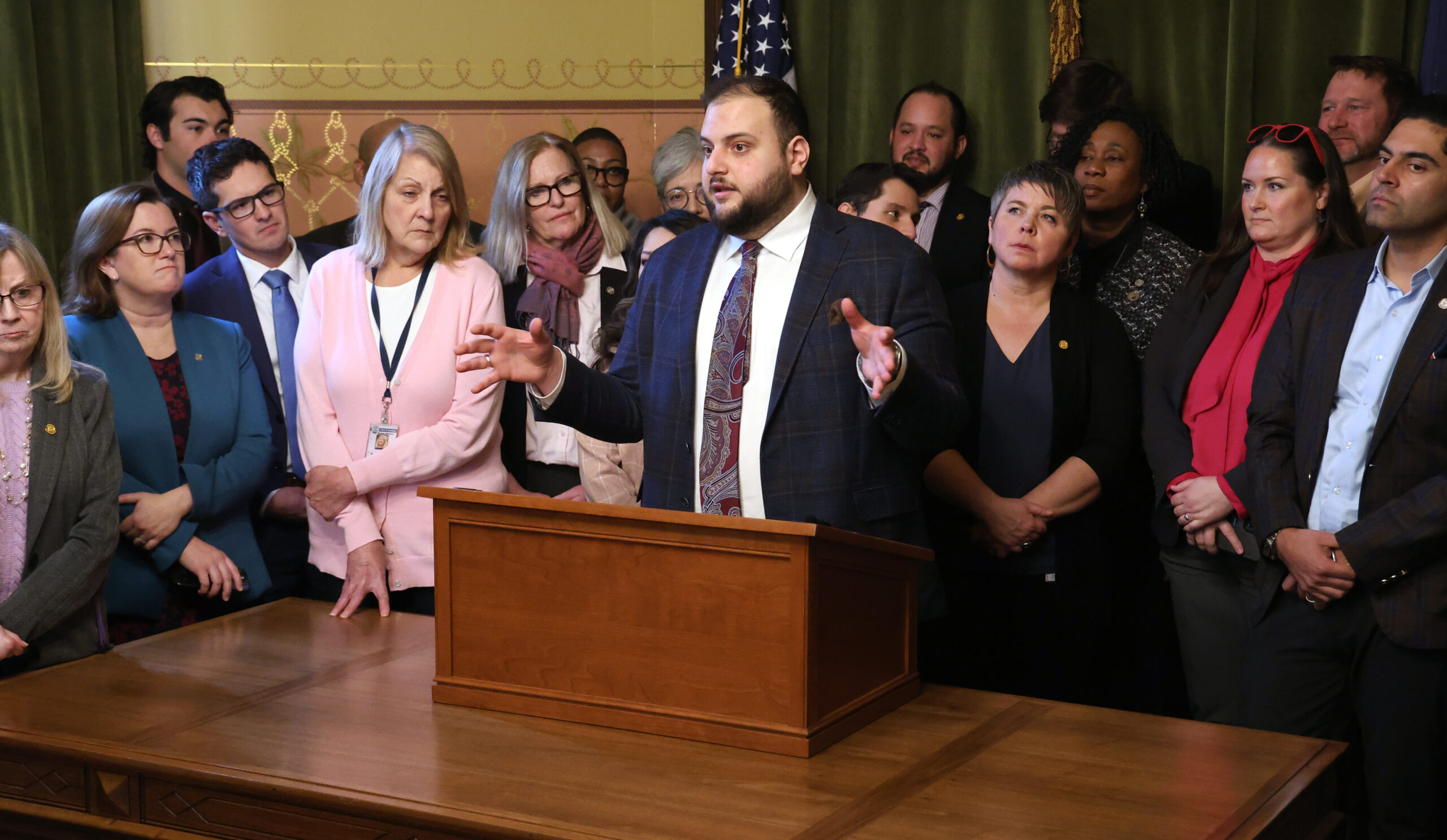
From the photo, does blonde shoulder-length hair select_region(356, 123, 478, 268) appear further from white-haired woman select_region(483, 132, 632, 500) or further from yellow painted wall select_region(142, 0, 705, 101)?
yellow painted wall select_region(142, 0, 705, 101)

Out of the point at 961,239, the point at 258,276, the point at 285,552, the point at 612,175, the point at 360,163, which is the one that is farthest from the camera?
the point at 360,163

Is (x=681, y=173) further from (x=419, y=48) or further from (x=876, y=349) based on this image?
(x=876, y=349)

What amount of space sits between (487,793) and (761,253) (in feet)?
4.12

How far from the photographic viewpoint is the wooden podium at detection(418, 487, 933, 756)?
1.92m

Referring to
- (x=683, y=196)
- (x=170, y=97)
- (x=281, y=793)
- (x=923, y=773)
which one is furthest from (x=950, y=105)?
(x=281, y=793)

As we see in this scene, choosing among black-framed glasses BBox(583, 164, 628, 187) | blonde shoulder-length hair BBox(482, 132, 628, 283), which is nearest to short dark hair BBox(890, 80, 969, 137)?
black-framed glasses BBox(583, 164, 628, 187)

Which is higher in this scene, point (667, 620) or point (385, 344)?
point (385, 344)

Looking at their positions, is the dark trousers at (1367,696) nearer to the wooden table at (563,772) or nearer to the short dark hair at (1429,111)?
the wooden table at (563,772)

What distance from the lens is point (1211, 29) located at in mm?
4250

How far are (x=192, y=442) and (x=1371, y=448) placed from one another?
265 centimetres

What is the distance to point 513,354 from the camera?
7.50 ft

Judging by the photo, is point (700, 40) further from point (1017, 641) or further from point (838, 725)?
point (838, 725)

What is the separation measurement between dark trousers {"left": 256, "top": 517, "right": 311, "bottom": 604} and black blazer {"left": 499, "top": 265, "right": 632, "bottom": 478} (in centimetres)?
58

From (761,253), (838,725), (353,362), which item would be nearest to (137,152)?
(353,362)
